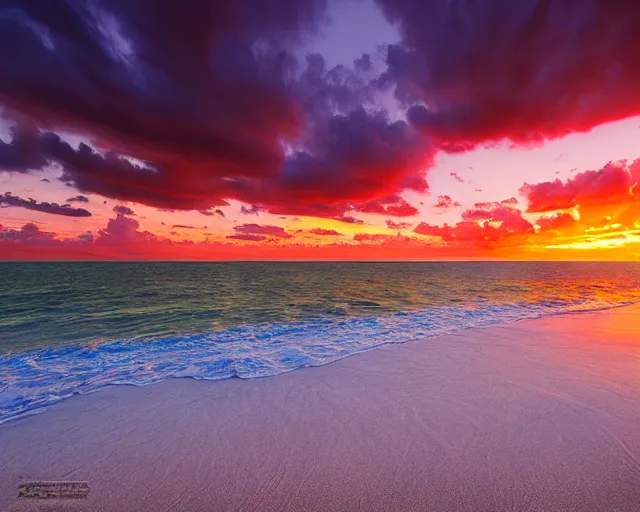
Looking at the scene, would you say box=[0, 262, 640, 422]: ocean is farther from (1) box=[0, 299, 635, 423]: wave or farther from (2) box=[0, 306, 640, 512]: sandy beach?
(2) box=[0, 306, 640, 512]: sandy beach

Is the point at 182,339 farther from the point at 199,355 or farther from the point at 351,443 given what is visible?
the point at 351,443

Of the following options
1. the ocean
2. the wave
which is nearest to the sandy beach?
the wave

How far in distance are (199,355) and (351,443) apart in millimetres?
6646

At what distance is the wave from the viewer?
22.8 feet

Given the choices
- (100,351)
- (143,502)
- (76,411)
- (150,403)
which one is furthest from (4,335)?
(143,502)

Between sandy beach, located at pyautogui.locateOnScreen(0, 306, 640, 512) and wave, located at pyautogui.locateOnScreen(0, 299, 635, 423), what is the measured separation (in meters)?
0.79

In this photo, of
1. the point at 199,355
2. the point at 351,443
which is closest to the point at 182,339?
the point at 199,355

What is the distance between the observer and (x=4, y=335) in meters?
13.0

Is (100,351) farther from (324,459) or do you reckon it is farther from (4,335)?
(324,459)

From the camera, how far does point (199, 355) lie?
944 centimetres

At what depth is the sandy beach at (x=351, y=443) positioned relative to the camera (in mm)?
3350

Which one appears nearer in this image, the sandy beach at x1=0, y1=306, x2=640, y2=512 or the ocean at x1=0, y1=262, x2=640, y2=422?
the sandy beach at x1=0, y1=306, x2=640, y2=512

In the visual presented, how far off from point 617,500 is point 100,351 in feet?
42.0

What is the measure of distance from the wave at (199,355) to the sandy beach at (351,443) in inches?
31.0
